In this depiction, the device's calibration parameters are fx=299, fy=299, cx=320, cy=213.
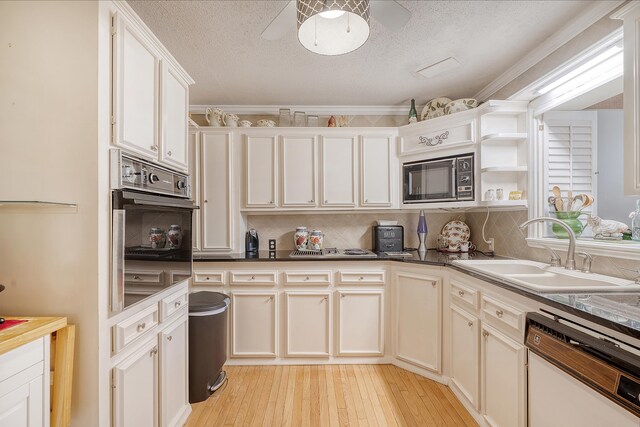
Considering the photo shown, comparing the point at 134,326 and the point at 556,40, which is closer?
the point at 134,326

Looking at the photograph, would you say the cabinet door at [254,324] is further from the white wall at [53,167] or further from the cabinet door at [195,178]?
the white wall at [53,167]

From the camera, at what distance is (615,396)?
3.03 feet

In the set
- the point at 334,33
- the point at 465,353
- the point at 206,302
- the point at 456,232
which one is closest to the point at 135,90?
the point at 334,33

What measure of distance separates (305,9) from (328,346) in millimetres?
2398

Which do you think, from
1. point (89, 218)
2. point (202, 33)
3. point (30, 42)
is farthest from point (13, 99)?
A: point (202, 33)

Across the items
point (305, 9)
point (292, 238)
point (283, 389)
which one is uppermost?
point (305, 9)

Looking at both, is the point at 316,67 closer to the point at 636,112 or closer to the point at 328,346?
the point at 636,112

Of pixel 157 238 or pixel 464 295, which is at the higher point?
pixel 157 238

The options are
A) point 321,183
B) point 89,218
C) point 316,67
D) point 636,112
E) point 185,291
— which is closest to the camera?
point 89,218

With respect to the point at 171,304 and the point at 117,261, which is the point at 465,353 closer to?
the point at 171,304

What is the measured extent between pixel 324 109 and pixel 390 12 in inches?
74.5

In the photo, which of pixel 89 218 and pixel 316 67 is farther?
pixel 316 67

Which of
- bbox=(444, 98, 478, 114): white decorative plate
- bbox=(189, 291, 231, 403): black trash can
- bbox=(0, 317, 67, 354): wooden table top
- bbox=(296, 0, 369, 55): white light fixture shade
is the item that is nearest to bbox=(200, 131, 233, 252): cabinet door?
bbox=(189, 291, 231, 403): black trash can

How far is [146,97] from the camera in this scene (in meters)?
1.41
